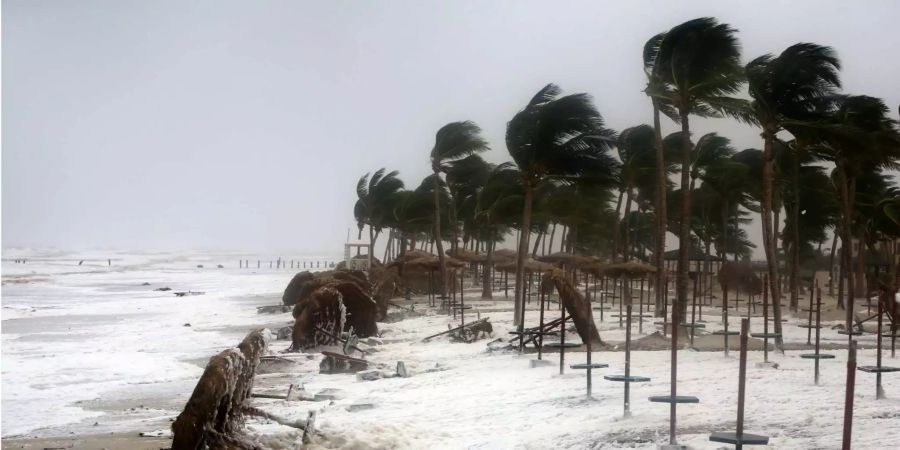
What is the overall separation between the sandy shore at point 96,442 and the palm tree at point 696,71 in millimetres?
12202

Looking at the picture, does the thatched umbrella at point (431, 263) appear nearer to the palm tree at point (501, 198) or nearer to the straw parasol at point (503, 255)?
the palm tree at point (501, 198)

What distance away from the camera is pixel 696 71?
18.1m

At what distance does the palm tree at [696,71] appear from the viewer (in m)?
17.9

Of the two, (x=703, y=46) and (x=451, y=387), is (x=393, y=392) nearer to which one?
(x=451, y=387)

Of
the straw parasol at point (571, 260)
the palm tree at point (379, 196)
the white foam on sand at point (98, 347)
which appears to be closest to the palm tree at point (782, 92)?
the white foam on sand at point (98, 347)

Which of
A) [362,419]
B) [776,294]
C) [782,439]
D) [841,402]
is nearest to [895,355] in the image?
[776,294]

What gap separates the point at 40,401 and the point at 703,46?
49.8 feet

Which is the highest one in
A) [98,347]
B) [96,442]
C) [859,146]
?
[859,146]

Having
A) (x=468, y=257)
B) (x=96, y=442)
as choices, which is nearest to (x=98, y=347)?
(x=96, y=442)

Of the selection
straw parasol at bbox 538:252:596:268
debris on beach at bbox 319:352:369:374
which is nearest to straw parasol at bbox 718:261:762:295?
straw parasol at bbox 538:252:596:268

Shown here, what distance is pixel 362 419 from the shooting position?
395 inches

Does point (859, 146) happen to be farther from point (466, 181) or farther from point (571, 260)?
point (466, 181)

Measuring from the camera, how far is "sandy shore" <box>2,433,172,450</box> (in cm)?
902

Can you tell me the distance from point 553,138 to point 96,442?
51.6ft
